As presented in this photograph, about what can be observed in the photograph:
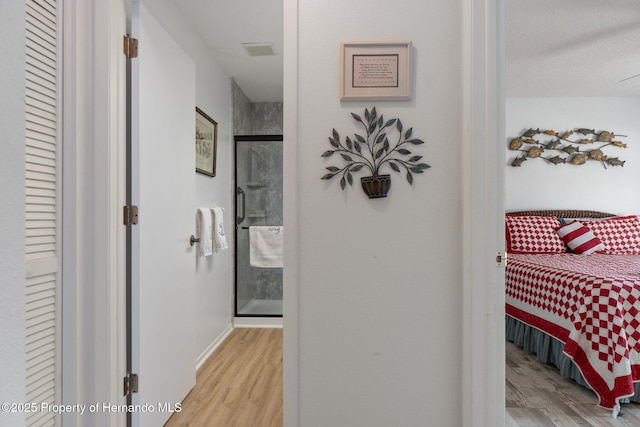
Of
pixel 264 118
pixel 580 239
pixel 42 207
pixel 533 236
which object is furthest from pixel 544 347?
pixel 264 118

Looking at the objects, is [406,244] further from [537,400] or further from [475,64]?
[537,400]

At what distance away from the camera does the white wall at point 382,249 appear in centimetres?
154

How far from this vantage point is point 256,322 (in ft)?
12.4

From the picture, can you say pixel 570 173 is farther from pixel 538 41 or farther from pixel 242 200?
pixel 242 200

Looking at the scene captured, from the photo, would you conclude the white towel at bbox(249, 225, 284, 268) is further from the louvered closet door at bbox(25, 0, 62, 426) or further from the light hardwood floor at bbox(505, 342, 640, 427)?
the louvered closet door at bbox(25, 0, 62, 426)

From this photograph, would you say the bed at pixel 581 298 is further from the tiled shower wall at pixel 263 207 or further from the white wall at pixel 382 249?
the tiled shower wall at pixel 263 207

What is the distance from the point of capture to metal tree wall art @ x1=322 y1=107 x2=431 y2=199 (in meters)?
1.55

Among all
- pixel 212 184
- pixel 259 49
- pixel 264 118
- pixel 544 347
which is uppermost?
pixel 259 49

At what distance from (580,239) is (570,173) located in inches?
39.5

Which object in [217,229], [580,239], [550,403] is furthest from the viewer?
[580,239]

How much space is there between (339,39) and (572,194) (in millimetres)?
4238

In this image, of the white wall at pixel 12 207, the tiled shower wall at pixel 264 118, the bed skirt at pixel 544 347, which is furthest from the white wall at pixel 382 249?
the tiled shower wall at pixel 264 118

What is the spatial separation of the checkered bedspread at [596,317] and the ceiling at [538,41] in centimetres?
179

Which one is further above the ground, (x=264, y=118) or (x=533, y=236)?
(x=264, y=118)
